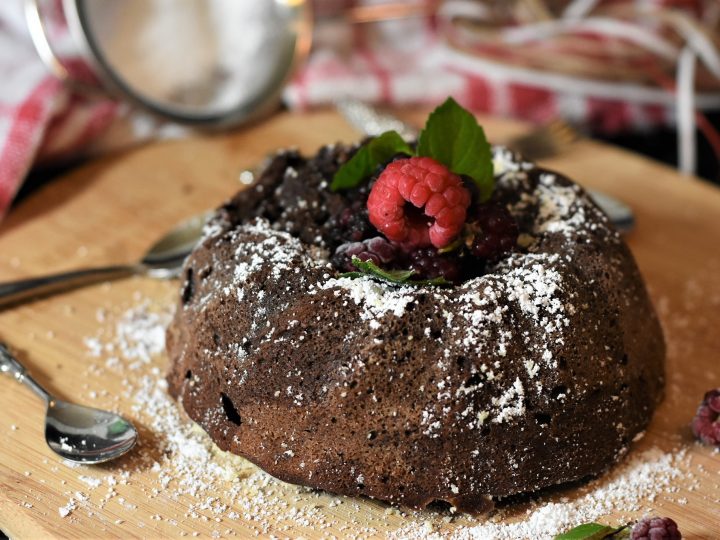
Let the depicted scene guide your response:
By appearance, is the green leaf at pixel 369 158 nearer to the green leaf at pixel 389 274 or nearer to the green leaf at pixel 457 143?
the green leaf at pixel 457 143

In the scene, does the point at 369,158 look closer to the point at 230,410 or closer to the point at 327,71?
the point at 230,410

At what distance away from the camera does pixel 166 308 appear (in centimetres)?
245

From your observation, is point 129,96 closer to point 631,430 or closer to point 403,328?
point 403,328

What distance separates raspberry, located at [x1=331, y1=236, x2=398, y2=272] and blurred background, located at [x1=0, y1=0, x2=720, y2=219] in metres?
1.36

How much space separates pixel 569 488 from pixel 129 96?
6.49 feet

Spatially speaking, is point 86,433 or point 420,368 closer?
point 420,368

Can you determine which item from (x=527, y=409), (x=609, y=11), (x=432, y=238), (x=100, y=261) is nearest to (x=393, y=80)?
(x=609, y=11)

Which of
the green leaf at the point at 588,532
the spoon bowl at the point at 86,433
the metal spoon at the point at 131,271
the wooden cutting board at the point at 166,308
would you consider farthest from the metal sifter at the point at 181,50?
the green leaf at the point at 588,532

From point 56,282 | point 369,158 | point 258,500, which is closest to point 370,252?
point 369,158

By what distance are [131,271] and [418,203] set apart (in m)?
1.07

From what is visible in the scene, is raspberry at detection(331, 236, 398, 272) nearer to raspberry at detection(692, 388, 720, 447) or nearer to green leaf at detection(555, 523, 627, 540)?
green leaf at detection(555, 523, 627, 540)

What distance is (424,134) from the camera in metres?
1.94

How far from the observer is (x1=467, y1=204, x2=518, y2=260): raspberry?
1.91 m

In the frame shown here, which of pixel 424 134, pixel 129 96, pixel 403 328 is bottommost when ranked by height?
pixel 129 96
